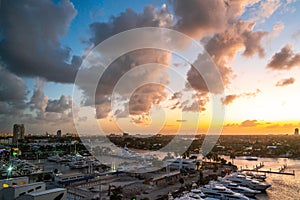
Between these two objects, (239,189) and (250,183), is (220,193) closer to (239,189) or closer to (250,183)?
(239,189)

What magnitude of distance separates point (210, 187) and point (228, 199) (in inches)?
45.6

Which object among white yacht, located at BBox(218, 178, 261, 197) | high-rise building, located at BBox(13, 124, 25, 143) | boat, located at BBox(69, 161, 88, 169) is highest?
high-rise building, located at BBox(13, 124, 25, 143)

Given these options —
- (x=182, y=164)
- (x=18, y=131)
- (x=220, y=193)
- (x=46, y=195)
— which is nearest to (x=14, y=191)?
(x=46, y=195)

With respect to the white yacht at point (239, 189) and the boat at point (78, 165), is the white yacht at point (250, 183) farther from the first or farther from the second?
the boat at point (78, 165)

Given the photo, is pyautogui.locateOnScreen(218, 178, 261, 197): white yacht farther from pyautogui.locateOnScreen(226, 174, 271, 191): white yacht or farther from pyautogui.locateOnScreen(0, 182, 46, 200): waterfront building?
pyautogui.locateOnScreen(0, 182, 46, 200): waterfront building

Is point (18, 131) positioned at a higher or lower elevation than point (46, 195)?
higher

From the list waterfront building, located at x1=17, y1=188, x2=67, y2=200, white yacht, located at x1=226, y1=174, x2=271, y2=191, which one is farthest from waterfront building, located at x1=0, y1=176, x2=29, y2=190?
white yacht, located at x1=226, y1=174, x2=271, y2=191

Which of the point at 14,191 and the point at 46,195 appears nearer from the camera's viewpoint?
the point at 46,195

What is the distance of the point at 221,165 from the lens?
900 inches

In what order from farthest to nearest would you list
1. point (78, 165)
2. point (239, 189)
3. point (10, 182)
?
1. point (78, 165)
2. point (239, 189)
3. point (10, 182)

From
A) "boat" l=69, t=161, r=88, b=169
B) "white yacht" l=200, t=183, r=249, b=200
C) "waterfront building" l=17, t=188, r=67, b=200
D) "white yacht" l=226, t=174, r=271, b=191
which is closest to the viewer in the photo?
"waterfront building" l=17, t=188, r=67, b=200

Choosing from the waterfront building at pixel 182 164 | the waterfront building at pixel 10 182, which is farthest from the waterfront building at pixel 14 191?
the waterfront building at pixel 182 164

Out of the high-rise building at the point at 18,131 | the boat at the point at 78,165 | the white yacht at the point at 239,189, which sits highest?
the high-rise building at the point at 18,131

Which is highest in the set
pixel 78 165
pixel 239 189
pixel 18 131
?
pixel 18 131
